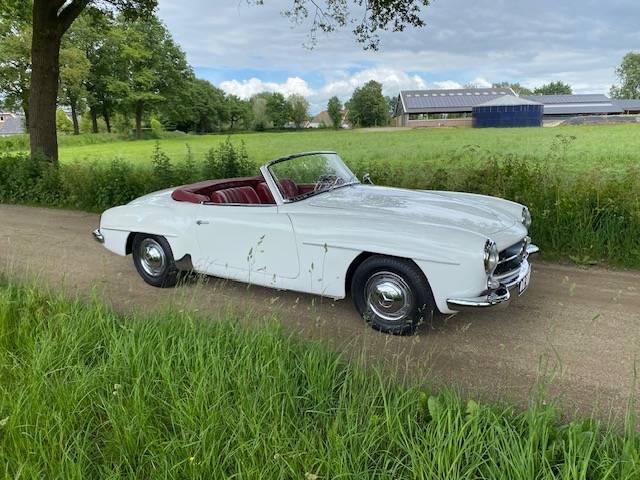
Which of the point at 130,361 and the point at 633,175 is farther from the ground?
the point at 633,175

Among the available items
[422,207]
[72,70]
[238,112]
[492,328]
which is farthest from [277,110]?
[492,328]

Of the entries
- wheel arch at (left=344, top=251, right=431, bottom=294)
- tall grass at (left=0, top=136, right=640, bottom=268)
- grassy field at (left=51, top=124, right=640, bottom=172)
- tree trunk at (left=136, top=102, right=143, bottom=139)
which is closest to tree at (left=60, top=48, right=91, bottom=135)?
grassy field at (left=51, top=124, right=640, bottom=172)

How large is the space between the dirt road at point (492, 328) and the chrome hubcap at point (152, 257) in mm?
189

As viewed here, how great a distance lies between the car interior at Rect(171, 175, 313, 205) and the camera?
4.50 meters

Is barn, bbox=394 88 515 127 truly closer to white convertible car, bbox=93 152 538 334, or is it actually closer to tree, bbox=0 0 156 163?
tree, bbox=0 0 156 163

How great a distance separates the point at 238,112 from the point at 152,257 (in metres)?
95.1

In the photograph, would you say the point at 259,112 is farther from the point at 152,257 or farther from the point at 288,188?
the point at 288,188

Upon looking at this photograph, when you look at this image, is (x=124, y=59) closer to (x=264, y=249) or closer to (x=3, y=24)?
(x=3, y=24)

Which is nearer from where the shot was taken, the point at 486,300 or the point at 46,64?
the point at 486,300

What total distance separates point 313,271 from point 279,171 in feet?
3.63

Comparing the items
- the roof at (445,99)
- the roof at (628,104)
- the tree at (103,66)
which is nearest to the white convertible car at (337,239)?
the tree at (103,66)

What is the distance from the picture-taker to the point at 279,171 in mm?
4426

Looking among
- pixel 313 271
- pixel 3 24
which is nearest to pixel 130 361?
pixel 313 271

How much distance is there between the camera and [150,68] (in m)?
57.3
